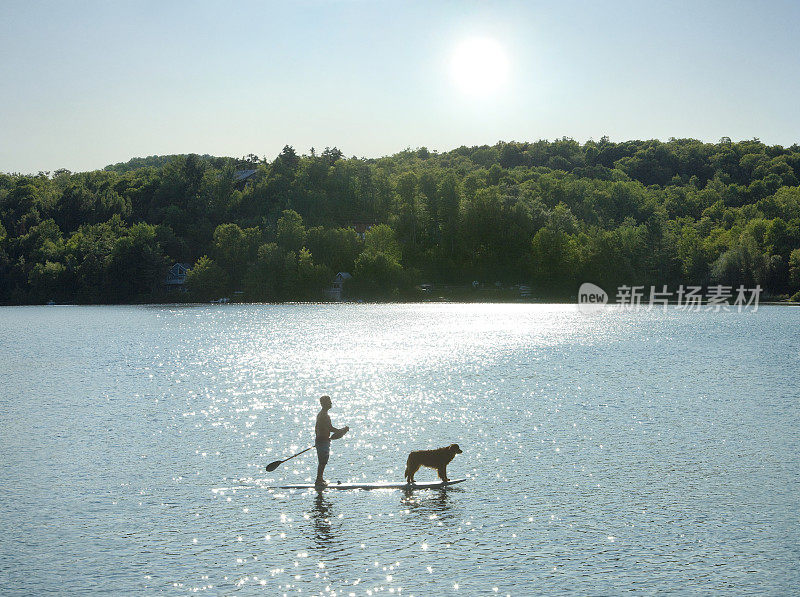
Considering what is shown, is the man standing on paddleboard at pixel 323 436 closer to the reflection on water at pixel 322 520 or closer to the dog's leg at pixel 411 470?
the reflection on water at pixel 322 520

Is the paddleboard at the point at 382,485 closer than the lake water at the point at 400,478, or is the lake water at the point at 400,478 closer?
the lake water at the point at 400,478

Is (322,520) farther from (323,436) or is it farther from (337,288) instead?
(337,288)

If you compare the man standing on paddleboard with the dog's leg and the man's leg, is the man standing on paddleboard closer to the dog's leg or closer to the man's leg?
the man's leg

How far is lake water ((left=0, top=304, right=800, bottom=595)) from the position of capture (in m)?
19.2

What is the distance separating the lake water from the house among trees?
123474 mm

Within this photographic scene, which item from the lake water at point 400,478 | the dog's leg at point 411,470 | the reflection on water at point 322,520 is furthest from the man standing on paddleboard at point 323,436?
the dog's leg at point 411,470

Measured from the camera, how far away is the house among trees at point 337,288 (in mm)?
194625

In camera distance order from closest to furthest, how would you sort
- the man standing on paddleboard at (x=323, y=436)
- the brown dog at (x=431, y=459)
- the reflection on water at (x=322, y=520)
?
the reflection on water at (x=322, y=520), the man standing on paddleboard at (x=323, y=436), the brown dog at (x=431, y=459)

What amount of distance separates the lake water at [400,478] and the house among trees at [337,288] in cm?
12347

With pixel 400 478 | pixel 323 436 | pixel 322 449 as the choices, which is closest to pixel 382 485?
pixel 400 478

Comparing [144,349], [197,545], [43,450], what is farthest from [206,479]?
[144,349]

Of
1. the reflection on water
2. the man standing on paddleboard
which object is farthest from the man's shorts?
the reflection on water

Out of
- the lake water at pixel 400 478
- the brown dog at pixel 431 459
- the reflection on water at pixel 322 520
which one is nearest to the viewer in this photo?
the lake water at pixel 400 478

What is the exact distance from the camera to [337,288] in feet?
643
